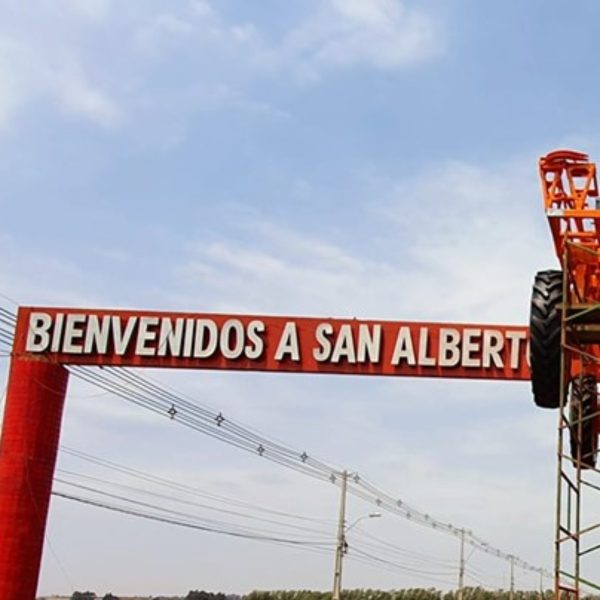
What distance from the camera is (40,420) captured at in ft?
63.3

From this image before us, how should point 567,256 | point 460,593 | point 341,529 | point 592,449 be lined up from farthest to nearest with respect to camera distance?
1. point 460,593
2. point 341,529
3. point 592,449
4. point 567,256

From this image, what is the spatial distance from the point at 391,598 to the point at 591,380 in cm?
5690

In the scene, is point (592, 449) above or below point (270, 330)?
below

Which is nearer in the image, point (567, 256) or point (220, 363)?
point (567, 256)

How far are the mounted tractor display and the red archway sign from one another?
94.9 inches

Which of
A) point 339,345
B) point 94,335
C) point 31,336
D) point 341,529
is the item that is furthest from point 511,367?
point 341,529

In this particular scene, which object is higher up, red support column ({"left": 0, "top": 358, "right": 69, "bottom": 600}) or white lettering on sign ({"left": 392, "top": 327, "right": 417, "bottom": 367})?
white lettering on sign ({"left": 392, "top": 327, "right": 417, "bottom": 367})

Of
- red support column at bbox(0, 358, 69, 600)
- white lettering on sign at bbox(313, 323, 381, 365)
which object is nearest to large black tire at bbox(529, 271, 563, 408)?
white lettering on sign at bbox(313, 323, 381, 365)

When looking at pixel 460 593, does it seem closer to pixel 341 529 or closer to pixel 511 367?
→ pixel 341 529

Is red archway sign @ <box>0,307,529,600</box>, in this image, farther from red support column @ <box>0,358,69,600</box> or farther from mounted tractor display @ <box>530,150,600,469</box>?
mounted tractor display @ <box>530,150,600,469</box>

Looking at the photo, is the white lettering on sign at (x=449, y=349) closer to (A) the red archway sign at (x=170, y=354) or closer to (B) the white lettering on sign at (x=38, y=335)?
(A) the red archway sign at (x=170, y=354)

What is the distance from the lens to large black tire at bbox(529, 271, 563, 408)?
14.0 meters

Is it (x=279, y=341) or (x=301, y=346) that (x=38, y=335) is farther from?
(x=301, y=346)

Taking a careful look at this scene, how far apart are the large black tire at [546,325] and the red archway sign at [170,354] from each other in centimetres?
464
